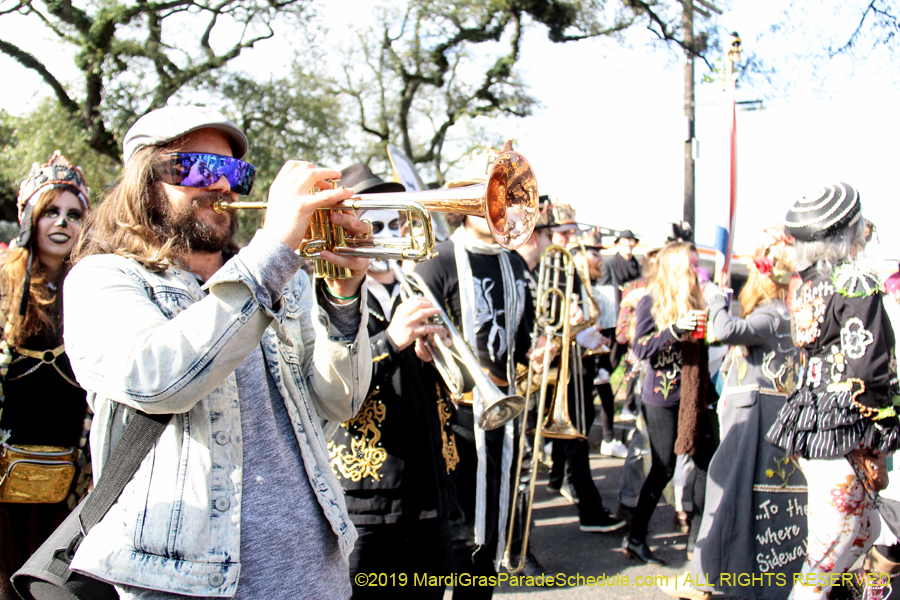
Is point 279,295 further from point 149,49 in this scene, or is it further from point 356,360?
point 149,49

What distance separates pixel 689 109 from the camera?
12.2 meters

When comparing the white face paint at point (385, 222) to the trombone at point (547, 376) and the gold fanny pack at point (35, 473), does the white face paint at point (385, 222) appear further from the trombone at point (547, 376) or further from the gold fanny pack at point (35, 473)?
the gold fanny pack at point (35, 473)

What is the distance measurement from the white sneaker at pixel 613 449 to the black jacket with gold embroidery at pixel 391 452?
16.6 feet

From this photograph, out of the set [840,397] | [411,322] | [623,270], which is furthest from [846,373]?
[623,270]

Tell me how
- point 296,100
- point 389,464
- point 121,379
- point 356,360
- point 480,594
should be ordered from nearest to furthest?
point 121,379 → point 356,360 → point 389,464 → point 480,594 → point 296,100

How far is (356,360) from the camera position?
186 cm

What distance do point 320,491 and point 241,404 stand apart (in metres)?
0.28

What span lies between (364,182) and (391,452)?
1.59 meters

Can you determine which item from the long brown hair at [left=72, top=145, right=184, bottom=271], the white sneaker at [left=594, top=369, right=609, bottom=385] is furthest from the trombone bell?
the white sneaker at [left=594, top=369, right=609, bottom=385]

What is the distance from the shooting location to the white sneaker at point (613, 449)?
7.43 meters

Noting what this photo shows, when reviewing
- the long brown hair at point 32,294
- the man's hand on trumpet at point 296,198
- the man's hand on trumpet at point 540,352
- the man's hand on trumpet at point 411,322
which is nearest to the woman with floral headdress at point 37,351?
the long brown hair at point 32,294

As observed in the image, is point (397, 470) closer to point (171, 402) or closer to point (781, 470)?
point (171, 402)

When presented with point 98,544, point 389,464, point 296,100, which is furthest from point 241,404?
point 296,100

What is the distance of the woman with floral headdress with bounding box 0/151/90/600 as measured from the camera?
110 inches
